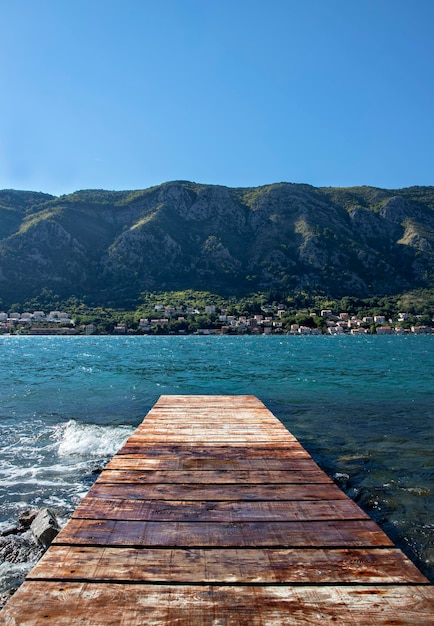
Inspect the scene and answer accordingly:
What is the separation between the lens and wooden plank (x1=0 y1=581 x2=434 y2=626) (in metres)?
3.05

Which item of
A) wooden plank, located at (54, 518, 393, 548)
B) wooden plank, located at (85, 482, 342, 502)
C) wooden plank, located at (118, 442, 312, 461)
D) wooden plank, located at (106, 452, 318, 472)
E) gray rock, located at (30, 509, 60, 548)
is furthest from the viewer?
wooden plank, located at (118, 442, 312, 461)

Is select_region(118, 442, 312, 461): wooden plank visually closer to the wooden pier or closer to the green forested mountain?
the wooden pier

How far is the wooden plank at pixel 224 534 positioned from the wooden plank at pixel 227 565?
14 centimetres

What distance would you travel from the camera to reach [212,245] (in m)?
172

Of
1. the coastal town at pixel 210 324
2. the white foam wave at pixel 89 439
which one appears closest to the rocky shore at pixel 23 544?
the white foam wave at pixel 89 439

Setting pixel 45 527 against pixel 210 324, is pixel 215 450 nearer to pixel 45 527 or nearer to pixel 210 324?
pixel 45 527

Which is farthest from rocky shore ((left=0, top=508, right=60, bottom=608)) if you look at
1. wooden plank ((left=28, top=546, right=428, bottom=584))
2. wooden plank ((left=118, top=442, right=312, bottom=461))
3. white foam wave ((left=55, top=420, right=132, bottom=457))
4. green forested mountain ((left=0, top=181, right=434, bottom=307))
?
green forested mountain ((left=0, top=181, right=434, bottom=307))

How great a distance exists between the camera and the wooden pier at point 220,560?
3152 mm

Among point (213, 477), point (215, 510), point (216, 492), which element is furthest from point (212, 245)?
point (215, 510)

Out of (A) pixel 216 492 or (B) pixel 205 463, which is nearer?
(A) pixel 216 492

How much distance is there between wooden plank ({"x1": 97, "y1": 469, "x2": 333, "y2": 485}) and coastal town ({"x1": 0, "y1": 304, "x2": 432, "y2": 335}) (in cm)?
12213

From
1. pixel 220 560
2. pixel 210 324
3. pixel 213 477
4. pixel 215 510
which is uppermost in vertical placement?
pixel 220 560

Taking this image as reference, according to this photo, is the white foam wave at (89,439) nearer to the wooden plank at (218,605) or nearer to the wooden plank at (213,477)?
the wooden plank at (213,477)

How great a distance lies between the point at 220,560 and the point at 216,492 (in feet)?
6.67
